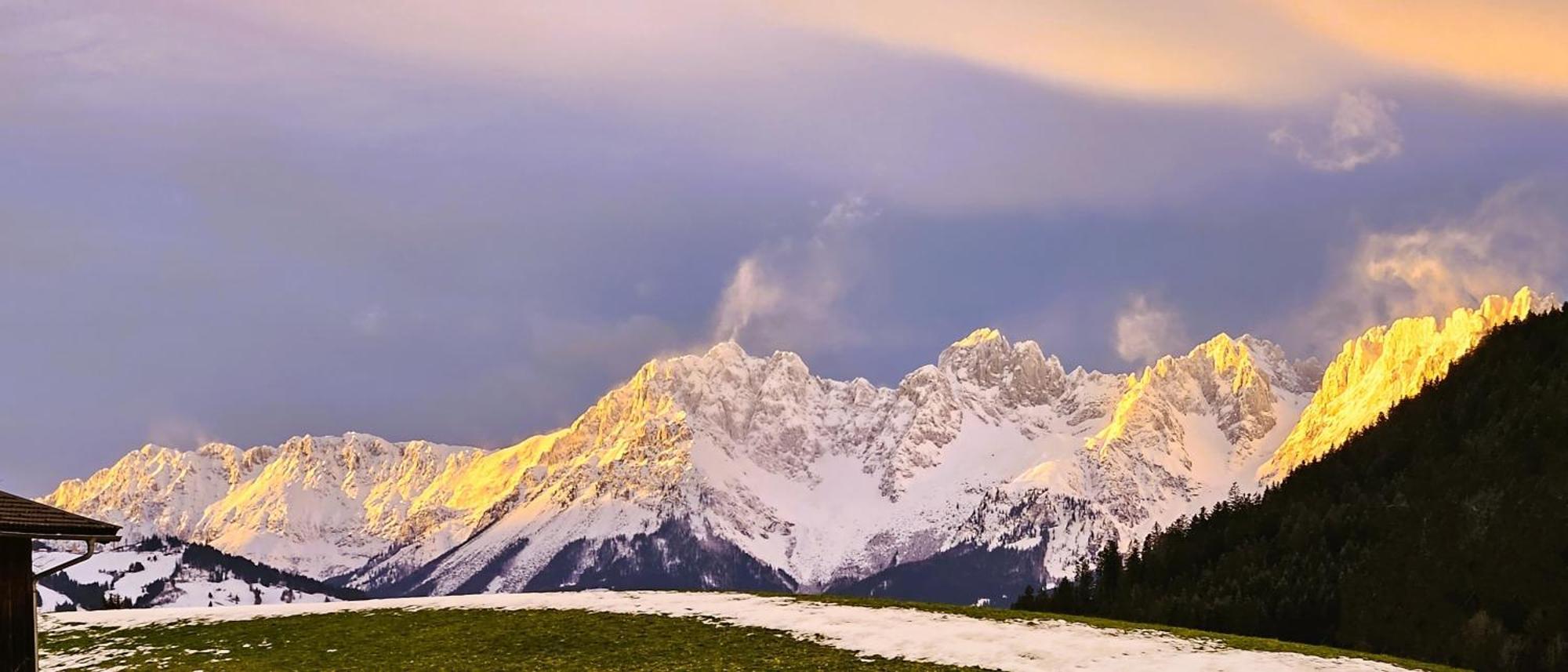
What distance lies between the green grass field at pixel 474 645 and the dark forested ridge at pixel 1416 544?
5602cm

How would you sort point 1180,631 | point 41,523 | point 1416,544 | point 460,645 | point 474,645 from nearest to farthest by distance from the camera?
point 41,523 → point 474,645 → point 460,645 → point 1180,631 → point 1416,544

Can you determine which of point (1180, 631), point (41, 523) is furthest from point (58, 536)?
point (1180, 631)

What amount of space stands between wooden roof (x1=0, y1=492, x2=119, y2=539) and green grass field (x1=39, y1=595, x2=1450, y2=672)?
387 inches

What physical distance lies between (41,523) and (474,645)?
1699 cm

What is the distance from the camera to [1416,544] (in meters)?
121

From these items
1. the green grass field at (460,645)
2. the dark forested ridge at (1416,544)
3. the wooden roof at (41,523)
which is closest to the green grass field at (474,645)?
the green grass field at (460,645)

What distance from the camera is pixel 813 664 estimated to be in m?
44.6

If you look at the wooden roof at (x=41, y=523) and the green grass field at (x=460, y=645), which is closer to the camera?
the wooden roof at (x=41, y=523)

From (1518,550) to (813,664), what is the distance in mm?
84368

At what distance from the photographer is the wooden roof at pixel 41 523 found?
124ft

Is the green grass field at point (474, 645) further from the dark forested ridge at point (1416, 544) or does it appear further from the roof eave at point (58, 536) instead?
the dark forested ridge at point (1416, 544)

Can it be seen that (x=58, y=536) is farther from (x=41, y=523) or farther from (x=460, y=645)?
(x=460, y=645)

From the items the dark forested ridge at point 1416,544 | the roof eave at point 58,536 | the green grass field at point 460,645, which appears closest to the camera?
the roof eave at point 58,536

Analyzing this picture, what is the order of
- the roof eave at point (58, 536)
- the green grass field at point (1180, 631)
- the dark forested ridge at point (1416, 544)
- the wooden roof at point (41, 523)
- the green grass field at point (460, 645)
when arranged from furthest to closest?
the dark forested ridge at point (1416, 544)
the green grass field at point (1180, 631)
the green grass field at point (460, 645)
the wooden roof at point (41, 523)
the roof eave at point (58, 536)
